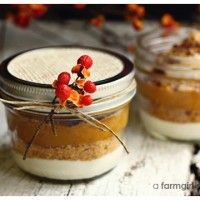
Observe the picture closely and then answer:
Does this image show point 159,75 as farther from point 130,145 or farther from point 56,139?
point 56,139

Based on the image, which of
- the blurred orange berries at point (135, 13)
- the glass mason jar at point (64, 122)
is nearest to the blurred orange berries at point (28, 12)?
the blurred orange berries at point (135, 13)

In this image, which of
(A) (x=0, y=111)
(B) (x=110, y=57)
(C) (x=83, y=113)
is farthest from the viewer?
(A) (x=0, y=111)

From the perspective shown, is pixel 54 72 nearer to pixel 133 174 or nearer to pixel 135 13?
pixel 133 174

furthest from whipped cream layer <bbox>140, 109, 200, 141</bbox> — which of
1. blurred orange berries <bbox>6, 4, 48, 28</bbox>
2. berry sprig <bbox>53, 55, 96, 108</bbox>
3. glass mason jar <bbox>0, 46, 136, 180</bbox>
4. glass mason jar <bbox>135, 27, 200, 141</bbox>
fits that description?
blurred orange berries <bbox>6, 4, 48, 28</bbox>

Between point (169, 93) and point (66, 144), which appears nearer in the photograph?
point (66, 144)

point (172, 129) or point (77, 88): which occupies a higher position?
point (77, 88)

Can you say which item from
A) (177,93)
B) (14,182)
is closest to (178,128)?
(177,93)

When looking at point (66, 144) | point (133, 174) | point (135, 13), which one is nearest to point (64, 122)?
point (66, 144)
